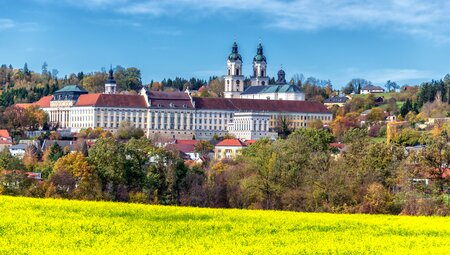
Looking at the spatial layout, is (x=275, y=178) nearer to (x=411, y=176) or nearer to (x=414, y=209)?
(x=411, y=176)

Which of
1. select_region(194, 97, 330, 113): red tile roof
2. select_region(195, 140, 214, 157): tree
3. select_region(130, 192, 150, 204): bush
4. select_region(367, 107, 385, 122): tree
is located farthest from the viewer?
select_region(194, 97, 330, 113): red tile roof

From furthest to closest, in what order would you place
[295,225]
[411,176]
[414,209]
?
[411,176] < [414,209] < [295,225]

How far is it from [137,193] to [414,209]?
15.7 meters

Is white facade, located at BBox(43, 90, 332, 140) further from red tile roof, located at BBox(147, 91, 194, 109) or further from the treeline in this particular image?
the treeline

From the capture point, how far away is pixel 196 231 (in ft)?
95.2

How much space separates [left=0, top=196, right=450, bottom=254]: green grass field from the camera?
25234 mm

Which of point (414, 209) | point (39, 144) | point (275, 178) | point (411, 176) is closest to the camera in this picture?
point (414, 209)

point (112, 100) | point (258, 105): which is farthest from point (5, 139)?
point (258, 105)

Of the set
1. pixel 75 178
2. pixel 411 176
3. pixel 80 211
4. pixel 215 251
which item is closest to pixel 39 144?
pixel 75 178

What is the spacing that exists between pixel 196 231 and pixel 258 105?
157 m

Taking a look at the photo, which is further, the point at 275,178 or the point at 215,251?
the point at 275,178

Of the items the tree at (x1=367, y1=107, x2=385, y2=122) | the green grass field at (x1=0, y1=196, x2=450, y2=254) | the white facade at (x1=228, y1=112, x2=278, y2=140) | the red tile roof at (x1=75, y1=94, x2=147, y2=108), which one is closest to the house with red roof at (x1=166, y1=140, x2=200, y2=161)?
the white facade at (x1=228, y1=112, x2=278, y2=140)

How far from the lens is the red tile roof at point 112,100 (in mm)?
173875

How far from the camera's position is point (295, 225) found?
31672mm
